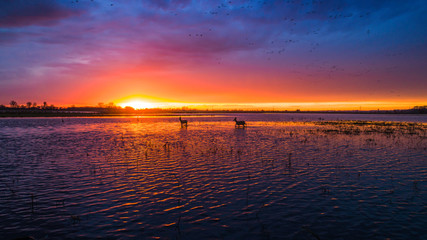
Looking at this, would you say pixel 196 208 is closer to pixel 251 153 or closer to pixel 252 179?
pixel 252 179

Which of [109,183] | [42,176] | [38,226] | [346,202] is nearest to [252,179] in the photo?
[346,202]

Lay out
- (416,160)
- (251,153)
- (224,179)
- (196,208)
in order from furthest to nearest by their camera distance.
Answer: (251,153)
(416,160)
(224,179)
(196,208)

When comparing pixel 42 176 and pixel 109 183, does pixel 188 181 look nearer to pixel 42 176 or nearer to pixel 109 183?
pixel 109 183

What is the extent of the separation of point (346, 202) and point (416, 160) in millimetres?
11655

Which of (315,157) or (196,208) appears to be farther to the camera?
(315,157)

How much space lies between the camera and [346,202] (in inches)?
359

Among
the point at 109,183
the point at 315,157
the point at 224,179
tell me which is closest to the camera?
the point at 109,183

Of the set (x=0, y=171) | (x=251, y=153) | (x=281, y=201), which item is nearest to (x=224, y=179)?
(x=281, y=201)

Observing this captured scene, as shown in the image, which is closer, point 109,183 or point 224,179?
point 109,183

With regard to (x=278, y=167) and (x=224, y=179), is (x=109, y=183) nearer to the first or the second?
(x=224, y=179)

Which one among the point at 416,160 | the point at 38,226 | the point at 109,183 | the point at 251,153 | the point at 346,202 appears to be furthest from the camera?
the point at 251,153

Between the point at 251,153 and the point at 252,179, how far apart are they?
24.3 feet

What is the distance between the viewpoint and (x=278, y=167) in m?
14.6

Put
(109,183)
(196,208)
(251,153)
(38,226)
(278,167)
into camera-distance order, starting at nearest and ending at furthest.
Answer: (38,226), (196,208), (109,183), (278,167), (251,153)
